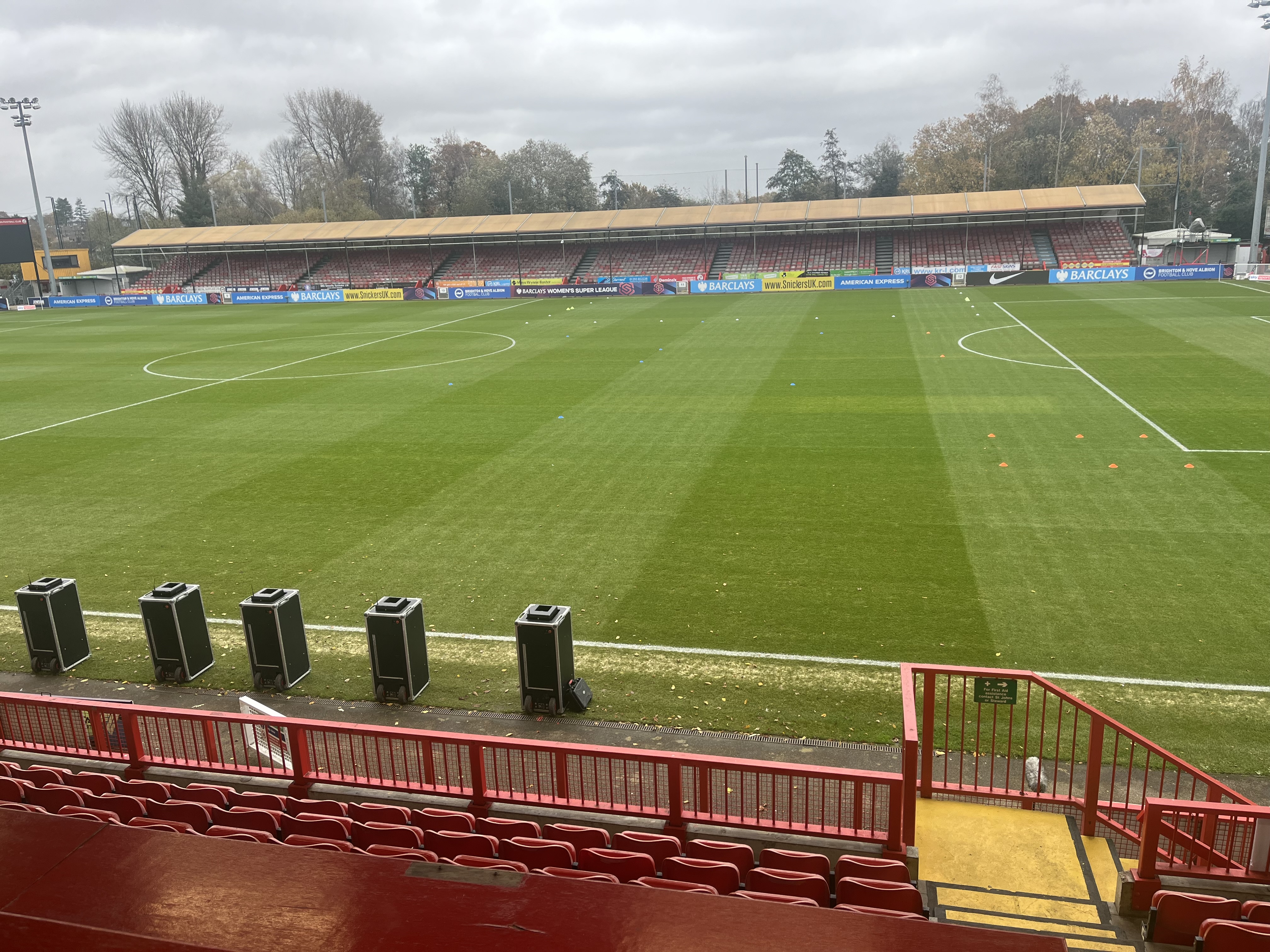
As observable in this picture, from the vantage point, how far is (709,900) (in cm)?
203

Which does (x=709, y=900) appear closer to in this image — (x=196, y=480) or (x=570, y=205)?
(x=196, y=480)

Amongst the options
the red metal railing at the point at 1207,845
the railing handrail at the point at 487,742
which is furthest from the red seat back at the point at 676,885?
the red metal railing at the point at 1207,845

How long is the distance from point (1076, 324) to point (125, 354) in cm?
3955

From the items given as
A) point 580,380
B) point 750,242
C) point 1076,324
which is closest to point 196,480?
point 580,380

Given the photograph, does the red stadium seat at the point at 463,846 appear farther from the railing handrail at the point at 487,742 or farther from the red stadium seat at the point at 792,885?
the red stadium seat at the point at 792,885

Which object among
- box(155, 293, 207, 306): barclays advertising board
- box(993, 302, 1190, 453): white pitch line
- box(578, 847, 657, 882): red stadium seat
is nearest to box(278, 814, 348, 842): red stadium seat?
box(578, 847, 657, 882): red stadium seat

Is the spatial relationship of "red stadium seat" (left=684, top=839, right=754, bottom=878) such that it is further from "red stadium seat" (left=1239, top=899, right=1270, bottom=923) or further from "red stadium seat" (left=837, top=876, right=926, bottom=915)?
"red stadium seat" (left=1239, top=899, right=1270, bottom=923)

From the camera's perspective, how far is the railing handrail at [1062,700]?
652cm

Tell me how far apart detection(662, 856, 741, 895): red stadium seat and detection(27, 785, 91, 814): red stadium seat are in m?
3.96

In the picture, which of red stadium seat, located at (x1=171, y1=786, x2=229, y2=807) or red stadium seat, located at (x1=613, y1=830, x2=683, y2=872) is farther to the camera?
red stadium seat, located at (x1=171, y1=786, x2=229, y2=807)

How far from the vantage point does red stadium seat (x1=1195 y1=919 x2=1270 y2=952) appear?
12.9ft

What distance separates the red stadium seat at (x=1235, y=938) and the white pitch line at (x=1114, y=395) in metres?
16.6

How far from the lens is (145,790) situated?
6.98m

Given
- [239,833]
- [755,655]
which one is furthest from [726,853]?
[755,655]
